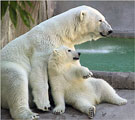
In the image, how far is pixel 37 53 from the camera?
4137mm

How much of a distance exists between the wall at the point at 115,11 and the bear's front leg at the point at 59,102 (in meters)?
6.78

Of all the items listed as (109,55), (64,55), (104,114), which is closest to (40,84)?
(64,55)

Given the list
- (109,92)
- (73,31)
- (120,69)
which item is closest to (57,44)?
(73,31)

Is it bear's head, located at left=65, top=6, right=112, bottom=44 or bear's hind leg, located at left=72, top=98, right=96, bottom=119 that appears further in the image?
bear's head, located at left=65, top=6, right=112, bottom=44

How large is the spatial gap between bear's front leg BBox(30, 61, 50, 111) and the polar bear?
10cm

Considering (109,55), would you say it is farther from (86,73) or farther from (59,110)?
(59,110)

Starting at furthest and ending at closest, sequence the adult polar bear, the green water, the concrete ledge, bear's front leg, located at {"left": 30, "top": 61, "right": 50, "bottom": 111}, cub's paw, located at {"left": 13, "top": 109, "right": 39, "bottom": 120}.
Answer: the green water → the concrete ledge → bear's front leg, located at {"left": 30, "top": 61, "right": 50, "bottom": 111} → the adult polar bear → cub's paw, located at {"left": 13, "top": 109, "right": 39, "bottom": 120}

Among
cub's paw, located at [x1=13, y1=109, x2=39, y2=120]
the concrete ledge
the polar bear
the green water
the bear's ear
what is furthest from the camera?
the green water

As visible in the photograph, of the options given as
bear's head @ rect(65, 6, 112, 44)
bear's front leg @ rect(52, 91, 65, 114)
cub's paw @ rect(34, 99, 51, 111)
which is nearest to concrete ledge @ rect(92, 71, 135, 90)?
bear's head @ rect(65, 6, 112, 44)

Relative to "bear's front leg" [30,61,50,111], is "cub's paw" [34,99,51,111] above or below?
below

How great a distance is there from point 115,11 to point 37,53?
7.44m

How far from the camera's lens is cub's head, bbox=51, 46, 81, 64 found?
407 centimetres

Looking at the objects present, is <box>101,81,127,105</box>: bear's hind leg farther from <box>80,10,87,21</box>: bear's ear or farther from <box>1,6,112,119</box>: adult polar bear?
<box>80,10,87,21</box>: bear's ear

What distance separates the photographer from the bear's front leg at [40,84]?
389 centimetres
